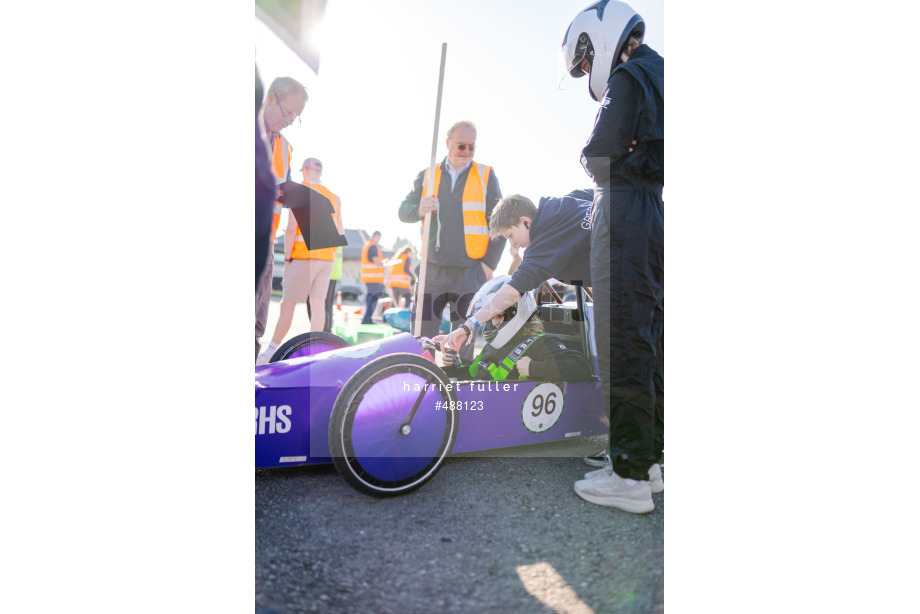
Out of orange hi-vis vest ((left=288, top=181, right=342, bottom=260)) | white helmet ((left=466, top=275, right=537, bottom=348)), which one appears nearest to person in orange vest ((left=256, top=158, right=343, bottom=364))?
orange hi-vis vest ((left=288, top=181, right=342, bottom=260))

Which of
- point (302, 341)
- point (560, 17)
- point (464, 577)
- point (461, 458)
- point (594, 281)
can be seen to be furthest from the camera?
point (302, 341)

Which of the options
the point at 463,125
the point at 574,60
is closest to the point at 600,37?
the point at 574,60

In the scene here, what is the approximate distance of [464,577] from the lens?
135 cm

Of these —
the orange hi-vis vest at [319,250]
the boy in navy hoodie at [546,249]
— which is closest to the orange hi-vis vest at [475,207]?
the boy in navy hoodie at [546,249]

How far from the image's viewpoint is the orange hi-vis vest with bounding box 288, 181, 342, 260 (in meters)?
1.88

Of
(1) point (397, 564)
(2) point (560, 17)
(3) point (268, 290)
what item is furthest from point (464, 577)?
(2) point (560, 17)

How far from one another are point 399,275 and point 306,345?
1.46 m

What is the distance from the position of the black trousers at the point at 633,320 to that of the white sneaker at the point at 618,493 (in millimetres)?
39

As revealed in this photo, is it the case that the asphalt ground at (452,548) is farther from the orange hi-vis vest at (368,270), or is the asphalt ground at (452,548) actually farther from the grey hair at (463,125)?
the grey hair at (463,125)

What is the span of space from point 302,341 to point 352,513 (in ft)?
→ 3.11

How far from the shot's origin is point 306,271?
2191 millimetres

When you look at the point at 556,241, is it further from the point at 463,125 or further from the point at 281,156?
the point at 281,156

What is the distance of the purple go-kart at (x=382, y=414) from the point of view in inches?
65.6
